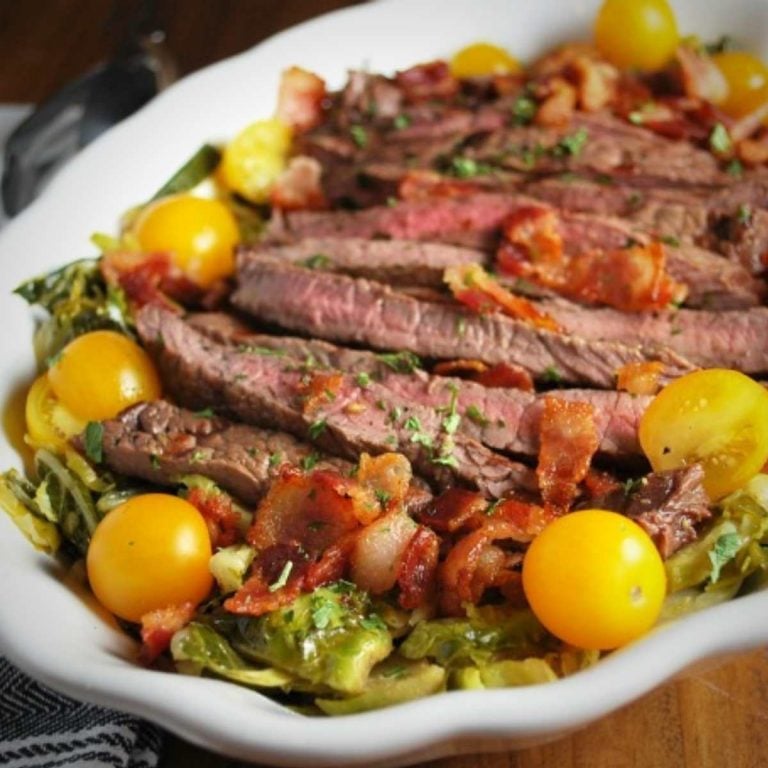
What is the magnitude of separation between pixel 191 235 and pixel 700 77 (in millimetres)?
2252

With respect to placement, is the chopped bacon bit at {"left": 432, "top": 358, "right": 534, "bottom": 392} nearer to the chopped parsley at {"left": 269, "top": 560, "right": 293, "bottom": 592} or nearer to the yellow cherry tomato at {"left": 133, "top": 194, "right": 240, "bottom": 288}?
the chopped parsley at {"left": 269, "top": 560, "right": 293, "bottom": 592}

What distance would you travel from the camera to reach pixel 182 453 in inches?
153

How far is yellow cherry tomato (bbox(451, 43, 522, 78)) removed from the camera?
18.3ft

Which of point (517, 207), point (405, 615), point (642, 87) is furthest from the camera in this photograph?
point (642, 87)

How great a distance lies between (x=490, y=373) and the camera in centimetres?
405

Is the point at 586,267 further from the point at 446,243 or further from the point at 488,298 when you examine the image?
the point at 446,243

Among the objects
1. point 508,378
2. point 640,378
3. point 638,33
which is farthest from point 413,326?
point 638,33

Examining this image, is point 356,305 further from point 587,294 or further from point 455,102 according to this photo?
point 455,102

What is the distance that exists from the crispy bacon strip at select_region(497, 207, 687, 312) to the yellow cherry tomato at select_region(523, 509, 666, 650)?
3.96 feet

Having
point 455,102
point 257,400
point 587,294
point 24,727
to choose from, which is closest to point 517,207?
point 587,294

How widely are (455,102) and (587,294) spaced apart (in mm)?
1418

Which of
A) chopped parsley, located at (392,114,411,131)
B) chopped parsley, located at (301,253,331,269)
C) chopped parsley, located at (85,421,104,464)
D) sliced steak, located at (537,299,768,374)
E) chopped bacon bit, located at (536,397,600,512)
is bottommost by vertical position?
sliced steak, located at (537,299,768,374)

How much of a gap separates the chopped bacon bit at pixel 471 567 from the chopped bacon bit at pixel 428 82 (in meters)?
2.51

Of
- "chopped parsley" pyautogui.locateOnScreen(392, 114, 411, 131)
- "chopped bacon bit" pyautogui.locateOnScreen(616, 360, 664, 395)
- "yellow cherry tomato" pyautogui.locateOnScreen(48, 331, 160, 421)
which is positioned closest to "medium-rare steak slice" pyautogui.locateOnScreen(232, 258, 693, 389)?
"chopped bacon bit" pyautogui.locateOnScreen(616, 360, 664, 395)
